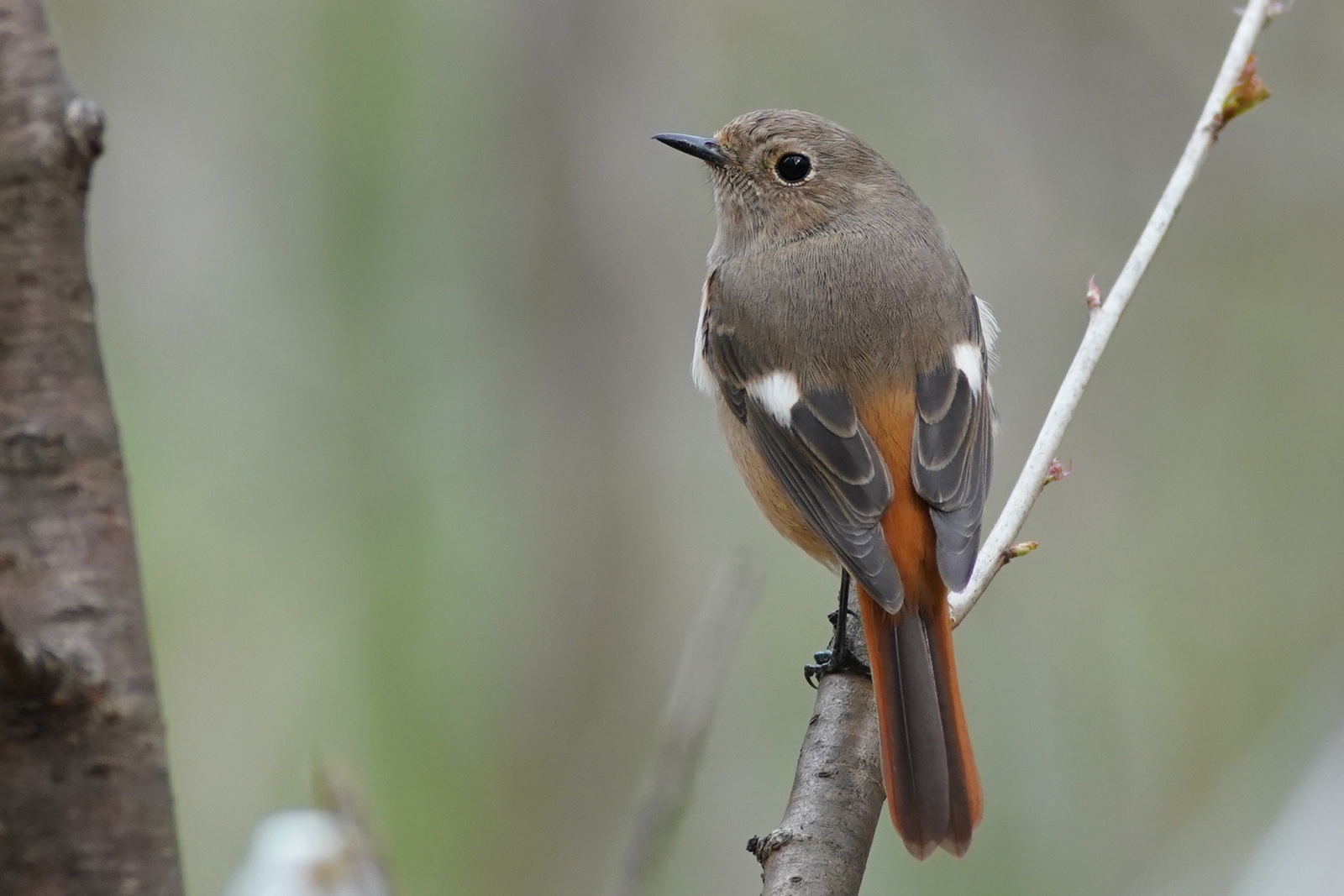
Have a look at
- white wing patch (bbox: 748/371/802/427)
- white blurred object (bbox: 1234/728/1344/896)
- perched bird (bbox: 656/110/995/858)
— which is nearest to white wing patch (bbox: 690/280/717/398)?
perched bird (bbox: 656/110/995/858)

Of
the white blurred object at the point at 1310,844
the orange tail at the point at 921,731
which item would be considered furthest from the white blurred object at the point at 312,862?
the white blurred object at the point at 1310,844

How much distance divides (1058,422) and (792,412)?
76 cm

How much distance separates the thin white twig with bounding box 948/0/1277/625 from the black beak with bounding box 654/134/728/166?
1417mm

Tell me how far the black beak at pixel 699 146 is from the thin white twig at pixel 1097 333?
4.65 ft

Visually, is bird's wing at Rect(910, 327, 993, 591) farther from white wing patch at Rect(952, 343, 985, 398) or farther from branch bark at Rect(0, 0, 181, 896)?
branch bark at Rect(0, 0, 181, 896)

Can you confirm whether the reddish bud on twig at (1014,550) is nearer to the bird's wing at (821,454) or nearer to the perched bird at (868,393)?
the perched bird at (868,393)

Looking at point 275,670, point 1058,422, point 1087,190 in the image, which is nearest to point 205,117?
point 275,670

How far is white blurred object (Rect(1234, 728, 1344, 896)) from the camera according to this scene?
2.45 meters

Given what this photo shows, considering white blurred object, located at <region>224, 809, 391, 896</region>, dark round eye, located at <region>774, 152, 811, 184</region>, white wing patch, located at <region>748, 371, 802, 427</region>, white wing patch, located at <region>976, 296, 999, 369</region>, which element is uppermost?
dark round eye, located at <region>774, 152, 811, 184</region>

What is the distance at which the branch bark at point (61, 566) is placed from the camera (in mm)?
946

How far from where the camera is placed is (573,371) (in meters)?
5.27

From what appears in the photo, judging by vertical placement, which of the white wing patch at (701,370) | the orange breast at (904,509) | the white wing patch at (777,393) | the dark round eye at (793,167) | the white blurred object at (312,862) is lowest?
the white blurred object at (312,862)

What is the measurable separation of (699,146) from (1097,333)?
1.52 metres

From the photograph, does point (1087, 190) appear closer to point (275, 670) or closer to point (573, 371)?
point (573, 371)
